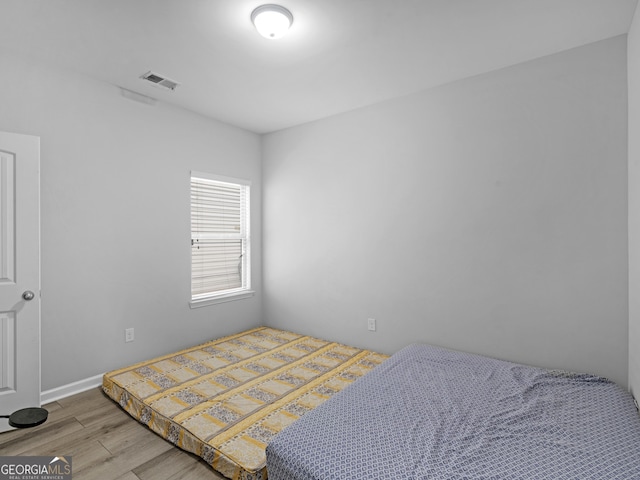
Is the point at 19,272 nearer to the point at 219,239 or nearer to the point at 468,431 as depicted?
the point at 219,239

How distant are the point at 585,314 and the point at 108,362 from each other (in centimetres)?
384

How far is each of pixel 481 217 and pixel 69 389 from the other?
3.65 metres

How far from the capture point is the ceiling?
76.5 inches

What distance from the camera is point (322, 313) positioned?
3.74m

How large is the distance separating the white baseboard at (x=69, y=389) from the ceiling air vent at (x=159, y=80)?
2.57 metres

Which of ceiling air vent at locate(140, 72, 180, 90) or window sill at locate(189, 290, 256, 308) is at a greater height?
ceiling air vent at locate(140, 72, 180, 90)

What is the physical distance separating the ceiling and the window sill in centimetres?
210

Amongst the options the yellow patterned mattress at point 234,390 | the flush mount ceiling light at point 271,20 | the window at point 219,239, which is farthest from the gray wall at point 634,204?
the window at point 219,239

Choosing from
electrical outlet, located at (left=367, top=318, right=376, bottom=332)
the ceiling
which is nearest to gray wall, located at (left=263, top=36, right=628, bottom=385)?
electrical outlet, located at (left=367, top=318, right=376, bottom=332)

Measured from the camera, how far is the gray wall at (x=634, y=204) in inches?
77.0

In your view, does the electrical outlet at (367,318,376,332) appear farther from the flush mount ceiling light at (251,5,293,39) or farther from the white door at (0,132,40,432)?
the white door at (0,132,40,432)

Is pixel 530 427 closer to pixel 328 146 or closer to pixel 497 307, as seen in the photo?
pixel 497 307

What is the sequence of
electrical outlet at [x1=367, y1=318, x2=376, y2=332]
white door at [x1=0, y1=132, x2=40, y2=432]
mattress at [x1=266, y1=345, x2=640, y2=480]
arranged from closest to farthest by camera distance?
1. mattress at [x1=266, y1=345, x2=640, y2=480]
2. white door at [x1=0, y1=132, x2=40, y2=432]
3. electrical outlet at [x1=367, y1=318, x2=376, y2=332]

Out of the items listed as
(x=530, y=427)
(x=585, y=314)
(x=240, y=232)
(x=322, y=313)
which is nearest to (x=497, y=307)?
(x=585, y=314)
